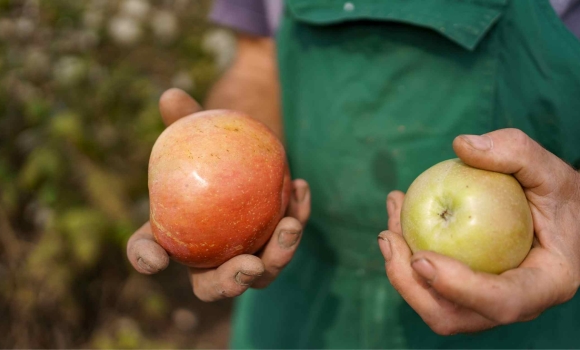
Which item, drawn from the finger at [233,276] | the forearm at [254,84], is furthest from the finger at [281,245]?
the forearm at [254,84]

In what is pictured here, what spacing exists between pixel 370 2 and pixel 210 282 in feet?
3.20

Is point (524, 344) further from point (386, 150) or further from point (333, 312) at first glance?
point (386, 150)

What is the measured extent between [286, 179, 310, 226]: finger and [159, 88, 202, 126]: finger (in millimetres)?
428

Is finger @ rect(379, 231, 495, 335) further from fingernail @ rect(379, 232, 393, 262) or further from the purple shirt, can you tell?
the purple shirt

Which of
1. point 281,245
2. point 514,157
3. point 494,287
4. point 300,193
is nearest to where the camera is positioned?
point 494,287

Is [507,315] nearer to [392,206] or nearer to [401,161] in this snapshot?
[392,206]

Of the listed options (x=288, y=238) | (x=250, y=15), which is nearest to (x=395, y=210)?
(x=288, y=238)

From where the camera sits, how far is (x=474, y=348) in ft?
4.98

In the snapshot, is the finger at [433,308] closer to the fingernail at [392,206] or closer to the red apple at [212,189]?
the fingernail at [392,206]

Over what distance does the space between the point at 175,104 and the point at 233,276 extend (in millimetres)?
605

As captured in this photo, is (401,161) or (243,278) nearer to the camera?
(243,278)

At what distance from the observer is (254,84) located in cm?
212

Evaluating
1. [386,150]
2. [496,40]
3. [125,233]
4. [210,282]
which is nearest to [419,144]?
[386,150]

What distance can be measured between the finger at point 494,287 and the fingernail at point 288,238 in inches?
14.7
